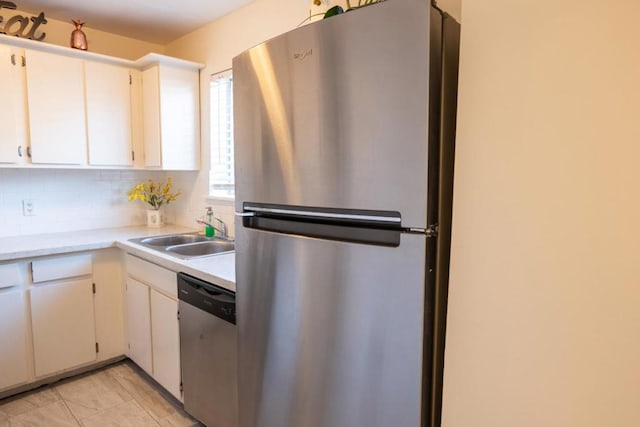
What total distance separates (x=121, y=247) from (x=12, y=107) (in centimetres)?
109

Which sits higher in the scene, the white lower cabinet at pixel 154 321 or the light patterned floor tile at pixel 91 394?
the white lower cabinet at pixel 154 321

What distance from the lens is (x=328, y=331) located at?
3.38 feet

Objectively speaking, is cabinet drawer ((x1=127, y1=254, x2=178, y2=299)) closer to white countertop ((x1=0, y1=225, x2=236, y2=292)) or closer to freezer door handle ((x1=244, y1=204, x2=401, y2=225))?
white countertop ((x1=0, y1=225, x2=236, y2=292))

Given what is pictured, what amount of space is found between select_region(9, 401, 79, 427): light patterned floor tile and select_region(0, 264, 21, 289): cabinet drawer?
75 cm

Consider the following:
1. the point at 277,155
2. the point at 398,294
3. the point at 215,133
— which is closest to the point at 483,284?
the point at 398,294

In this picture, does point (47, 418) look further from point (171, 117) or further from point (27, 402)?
point (171, 117)

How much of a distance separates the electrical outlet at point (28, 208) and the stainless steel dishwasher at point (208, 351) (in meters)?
1.61

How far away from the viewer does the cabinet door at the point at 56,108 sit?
7.92ft

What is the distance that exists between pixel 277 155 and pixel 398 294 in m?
0.55

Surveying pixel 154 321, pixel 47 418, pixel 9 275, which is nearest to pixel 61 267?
pixel 9 275

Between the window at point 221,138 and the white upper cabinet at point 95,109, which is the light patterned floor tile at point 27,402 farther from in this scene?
the window at point 221,138

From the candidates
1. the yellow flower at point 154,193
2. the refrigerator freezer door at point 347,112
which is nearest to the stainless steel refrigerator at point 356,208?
the refrigerator freezer door at point 347,112

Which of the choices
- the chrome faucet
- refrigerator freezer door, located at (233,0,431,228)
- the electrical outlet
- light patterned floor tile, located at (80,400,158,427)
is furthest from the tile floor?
refrigerator freezer door, located at (233,0,431,228)

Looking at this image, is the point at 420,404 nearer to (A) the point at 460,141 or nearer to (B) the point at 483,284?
(B) the point at 483,284
